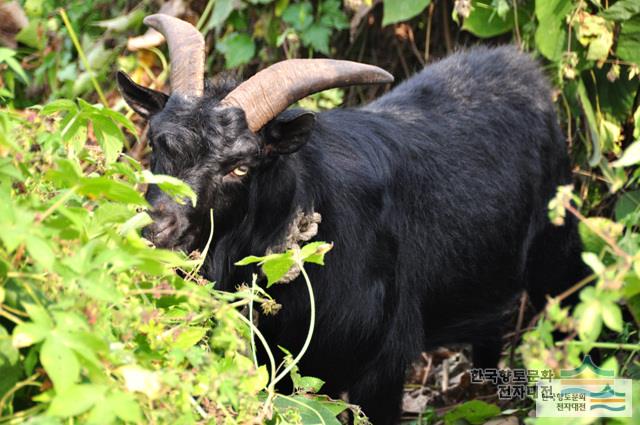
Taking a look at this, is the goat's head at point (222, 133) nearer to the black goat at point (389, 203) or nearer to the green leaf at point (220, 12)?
the black goat at point (389, 203)

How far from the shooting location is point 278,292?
4984mm

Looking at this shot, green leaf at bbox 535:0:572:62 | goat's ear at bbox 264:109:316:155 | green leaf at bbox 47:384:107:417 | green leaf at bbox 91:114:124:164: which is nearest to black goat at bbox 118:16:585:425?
goat's ear at bbox 264:109:316:155

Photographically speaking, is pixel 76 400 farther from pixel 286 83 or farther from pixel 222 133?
pixel 286 83

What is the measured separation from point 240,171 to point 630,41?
108 inches

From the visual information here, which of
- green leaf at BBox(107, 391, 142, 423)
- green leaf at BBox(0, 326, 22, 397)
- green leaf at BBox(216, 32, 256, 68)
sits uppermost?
green leaf at BBox(107, 391, 142, 423)

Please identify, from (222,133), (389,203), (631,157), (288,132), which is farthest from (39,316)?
(389,203)

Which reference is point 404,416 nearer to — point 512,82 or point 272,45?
point 512,82

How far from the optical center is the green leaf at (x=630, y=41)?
614cm

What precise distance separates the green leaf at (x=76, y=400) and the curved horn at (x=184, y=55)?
8.65 feet

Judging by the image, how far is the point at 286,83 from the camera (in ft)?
15.8

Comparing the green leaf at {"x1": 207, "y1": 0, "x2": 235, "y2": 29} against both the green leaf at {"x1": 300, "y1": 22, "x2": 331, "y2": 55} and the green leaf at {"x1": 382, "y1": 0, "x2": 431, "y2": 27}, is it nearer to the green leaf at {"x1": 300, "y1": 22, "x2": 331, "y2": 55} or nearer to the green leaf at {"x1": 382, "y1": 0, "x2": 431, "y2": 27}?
the green leaf at {"x1": 300, "y1": 22, "x2": 331, "y2": 55}

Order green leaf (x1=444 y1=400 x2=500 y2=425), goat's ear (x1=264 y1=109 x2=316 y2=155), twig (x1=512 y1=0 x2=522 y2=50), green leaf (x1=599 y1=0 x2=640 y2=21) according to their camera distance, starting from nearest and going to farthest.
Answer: goat's ear (x1=264 y1=109 x2=316 y2=155) → green leaf (x1=444 y1=400 x2=500 y2=425) → green leaf (x1=599 y1=0 x2=640 y2=21) → twig (x1=512 y1=0 x2=522 y2=50)

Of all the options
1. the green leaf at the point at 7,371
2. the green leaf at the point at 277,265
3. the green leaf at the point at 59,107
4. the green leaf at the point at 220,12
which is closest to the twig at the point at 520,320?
the green leaf at the point at 220,12

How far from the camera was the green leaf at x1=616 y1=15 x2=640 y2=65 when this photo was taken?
6145 millimetres
